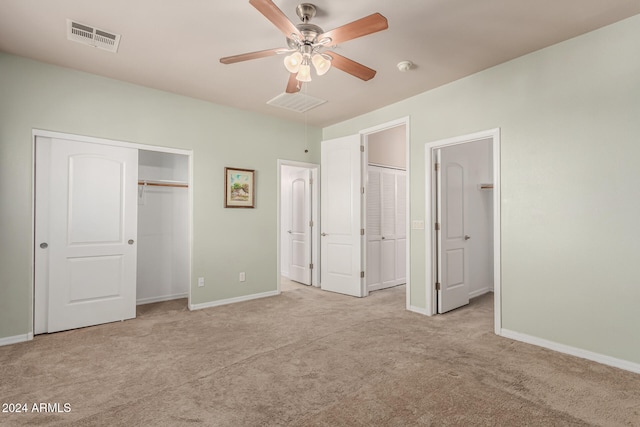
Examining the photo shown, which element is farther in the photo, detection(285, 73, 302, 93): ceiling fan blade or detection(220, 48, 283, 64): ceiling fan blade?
detection(285, 73, 302, 93): ceiling fan blade

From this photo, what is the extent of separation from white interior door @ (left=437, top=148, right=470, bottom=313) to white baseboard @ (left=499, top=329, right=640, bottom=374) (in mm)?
891

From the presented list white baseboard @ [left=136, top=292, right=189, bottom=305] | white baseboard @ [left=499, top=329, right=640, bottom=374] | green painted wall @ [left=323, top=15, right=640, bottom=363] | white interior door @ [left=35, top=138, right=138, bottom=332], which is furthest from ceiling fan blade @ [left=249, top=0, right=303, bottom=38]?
white baseboard @ [left=136, top=292, right=189, bottom=305]

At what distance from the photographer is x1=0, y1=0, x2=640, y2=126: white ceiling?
92.6 inches

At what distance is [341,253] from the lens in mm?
5020

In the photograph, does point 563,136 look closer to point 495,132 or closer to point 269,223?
point 495,132

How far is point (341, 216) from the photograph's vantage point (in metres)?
5.04

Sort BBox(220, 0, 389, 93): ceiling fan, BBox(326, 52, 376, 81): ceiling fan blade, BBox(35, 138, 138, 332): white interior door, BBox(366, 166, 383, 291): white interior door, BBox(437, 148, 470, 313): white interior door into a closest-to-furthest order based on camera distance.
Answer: BBox(220, 0, 389, 93): ceiling fan
BBox(326, 52, 376, 81): ceiling fan blade
BBox(35, 138, 138, 332): white interior door
BBox(437, 148, 470, 313): white interior door
BBox(366, 166, 383, 291): white interior door

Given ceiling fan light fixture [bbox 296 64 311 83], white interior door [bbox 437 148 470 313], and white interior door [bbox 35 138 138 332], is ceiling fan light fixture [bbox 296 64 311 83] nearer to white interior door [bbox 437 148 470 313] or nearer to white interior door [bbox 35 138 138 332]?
white interior door [bbox 437 148 470 313]

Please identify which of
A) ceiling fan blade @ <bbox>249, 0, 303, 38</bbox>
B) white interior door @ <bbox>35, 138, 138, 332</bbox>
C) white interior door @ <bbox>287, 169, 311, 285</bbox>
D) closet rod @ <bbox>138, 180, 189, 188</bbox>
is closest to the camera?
ceiling fan blade @ <bbox>249, 0, 303, 38</bbox>

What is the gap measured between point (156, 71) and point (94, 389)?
2.93 m

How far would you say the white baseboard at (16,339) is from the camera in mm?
2997

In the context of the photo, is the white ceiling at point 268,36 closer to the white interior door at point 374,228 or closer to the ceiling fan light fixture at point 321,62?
the ceiling fan light fixture at point 321,62

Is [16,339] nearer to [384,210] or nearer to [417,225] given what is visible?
[417,225]

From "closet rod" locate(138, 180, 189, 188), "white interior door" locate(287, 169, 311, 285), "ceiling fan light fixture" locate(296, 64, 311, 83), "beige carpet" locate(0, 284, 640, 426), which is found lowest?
"beige carpet" locate(0, 284, 640, 426)
